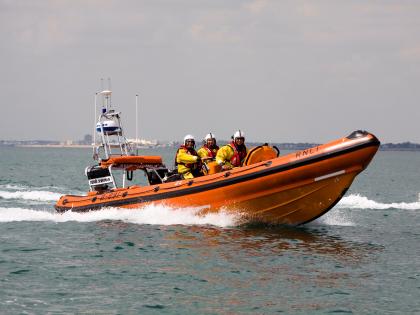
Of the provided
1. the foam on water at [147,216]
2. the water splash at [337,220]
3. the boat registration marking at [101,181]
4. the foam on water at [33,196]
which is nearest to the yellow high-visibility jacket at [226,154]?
the foam on water at [147,216]

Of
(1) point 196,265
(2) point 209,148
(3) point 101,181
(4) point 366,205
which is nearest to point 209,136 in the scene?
(2) point 209,148

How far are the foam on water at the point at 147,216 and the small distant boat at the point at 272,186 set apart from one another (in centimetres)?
13

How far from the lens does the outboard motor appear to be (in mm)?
16611

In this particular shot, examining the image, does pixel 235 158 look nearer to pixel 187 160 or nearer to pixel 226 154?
pixel 226 154

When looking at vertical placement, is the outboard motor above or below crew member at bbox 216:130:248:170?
below

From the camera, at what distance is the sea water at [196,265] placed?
887 centimetres

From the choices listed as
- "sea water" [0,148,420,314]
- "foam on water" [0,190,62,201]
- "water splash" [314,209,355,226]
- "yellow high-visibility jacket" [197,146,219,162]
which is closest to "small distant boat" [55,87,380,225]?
"sea water" [0,148,420,314]

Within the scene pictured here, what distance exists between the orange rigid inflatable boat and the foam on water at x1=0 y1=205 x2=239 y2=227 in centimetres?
13

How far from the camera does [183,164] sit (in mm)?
15633

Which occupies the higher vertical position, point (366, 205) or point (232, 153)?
point (232, 153)

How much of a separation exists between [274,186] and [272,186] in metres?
0.04

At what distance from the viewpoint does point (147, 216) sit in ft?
50.2

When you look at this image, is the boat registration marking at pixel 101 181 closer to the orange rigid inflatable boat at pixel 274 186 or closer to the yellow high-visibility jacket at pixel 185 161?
the orange rigid inflatable boat at pixel 274 186

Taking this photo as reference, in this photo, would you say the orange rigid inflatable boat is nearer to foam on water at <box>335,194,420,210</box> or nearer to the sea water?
the sea water
